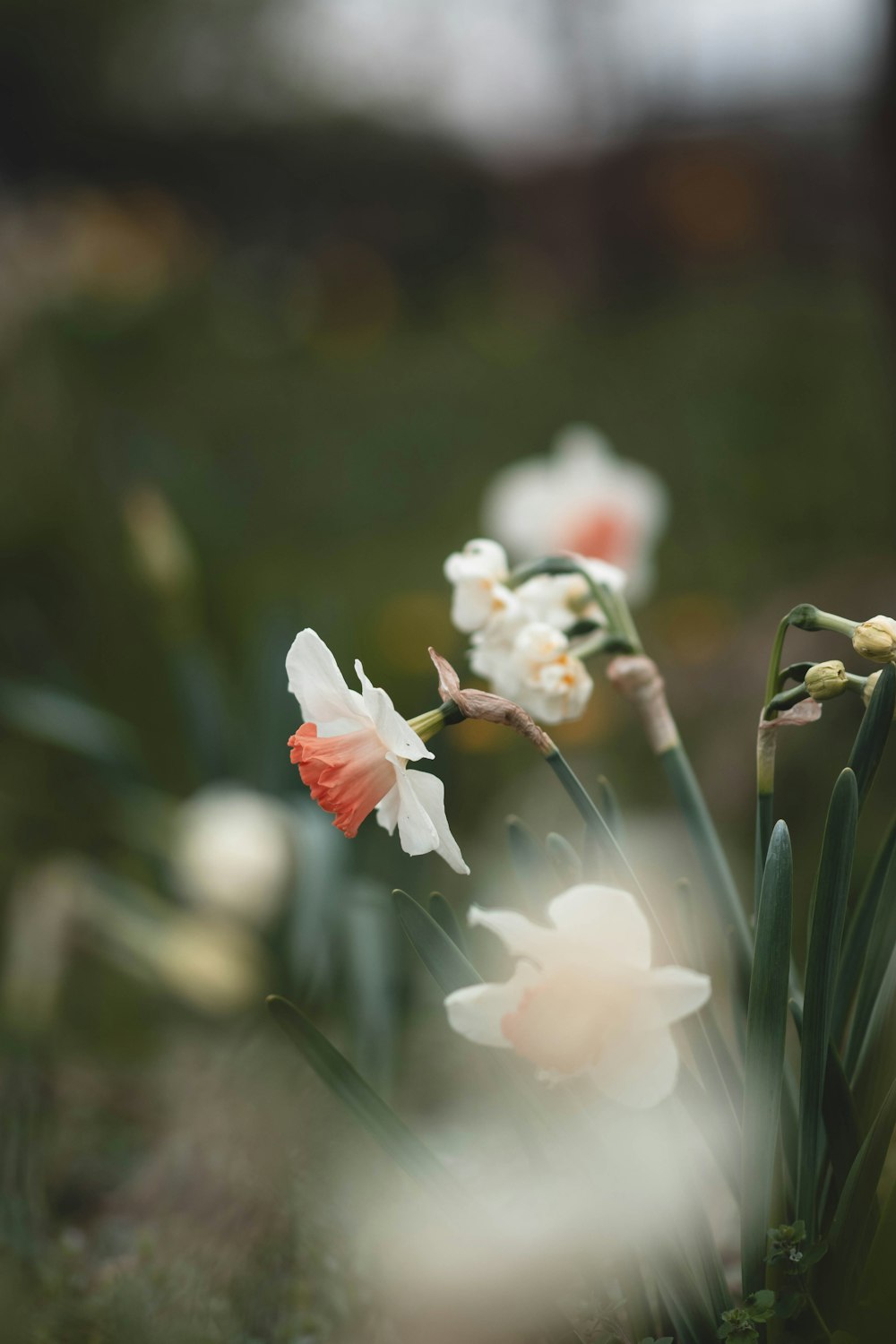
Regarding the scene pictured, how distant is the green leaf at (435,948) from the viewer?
0.32 metres

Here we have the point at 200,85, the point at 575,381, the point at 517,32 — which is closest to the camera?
the point at 575,381

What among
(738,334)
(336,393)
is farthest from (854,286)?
(336,393)

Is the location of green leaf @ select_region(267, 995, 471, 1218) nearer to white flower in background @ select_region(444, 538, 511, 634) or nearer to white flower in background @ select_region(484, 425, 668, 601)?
white flower in background @ select_region(444, 538, 511, 634)

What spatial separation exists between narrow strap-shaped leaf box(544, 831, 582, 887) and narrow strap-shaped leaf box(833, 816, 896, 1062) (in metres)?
0.10

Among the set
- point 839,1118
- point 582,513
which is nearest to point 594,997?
point 839,1118

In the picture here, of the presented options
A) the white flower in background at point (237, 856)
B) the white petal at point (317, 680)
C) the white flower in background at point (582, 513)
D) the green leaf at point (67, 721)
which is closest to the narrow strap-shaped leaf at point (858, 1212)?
the white petal at point (317, 680)

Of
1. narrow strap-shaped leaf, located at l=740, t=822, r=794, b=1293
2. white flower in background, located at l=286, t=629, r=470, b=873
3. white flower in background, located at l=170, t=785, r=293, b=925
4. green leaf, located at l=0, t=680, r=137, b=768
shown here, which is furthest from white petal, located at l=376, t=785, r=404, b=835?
green leaf, located at l=0, t=680, r=137, b=768

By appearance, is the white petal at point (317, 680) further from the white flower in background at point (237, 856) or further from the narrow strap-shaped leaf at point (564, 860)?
the white flower in background at point (237, 856)

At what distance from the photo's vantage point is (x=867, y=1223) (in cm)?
34

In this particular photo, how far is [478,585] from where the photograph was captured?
1.28ft

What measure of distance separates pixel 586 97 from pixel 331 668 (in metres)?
3.40

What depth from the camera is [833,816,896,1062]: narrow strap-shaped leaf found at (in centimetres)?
36

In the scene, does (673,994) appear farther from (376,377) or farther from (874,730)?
(376,377)

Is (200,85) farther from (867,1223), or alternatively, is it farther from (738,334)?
(867,1223)
